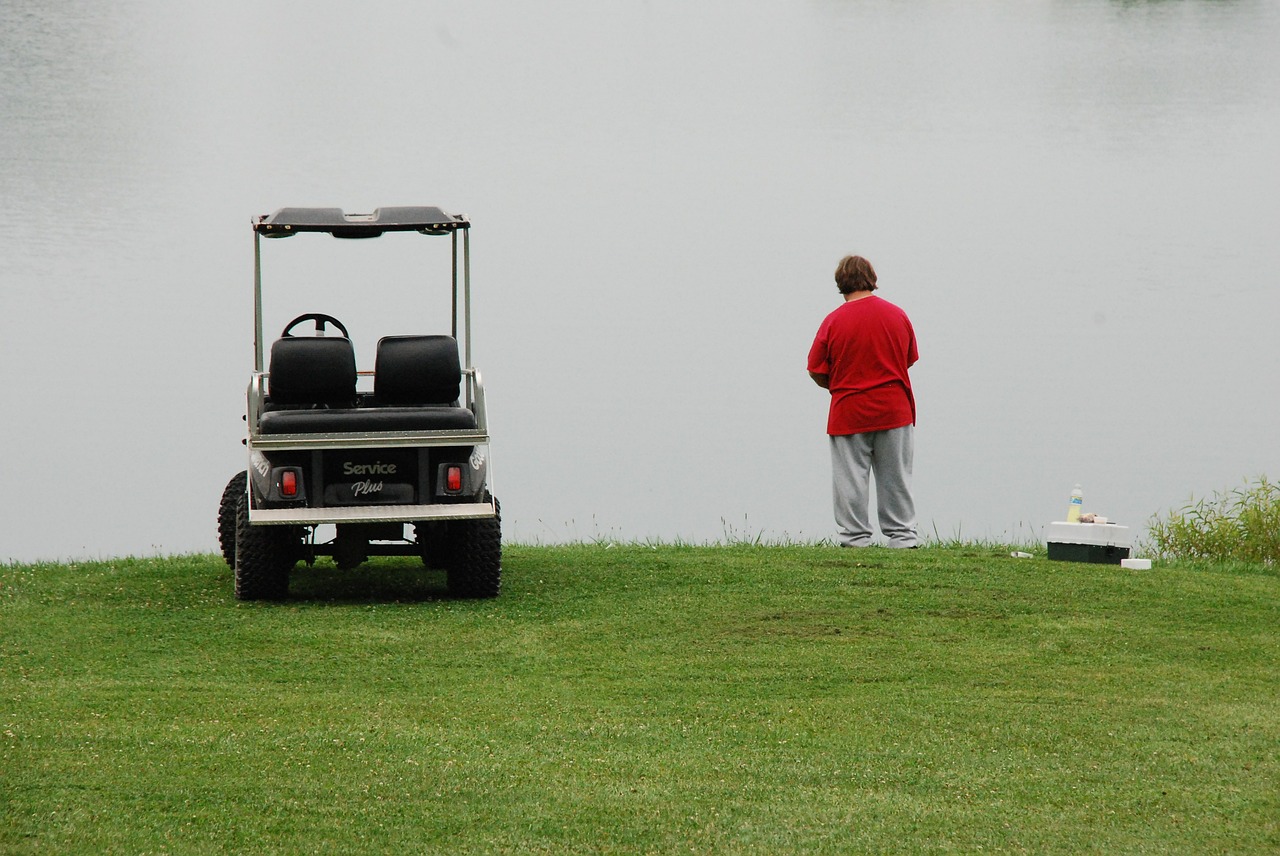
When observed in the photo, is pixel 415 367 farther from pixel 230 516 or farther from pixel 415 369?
pixel 230 516

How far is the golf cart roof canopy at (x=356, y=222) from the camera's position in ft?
26.2

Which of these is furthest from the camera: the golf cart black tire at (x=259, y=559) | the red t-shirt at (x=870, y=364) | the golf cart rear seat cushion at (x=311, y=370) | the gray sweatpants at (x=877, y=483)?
the gray sweatpants at (x=877, y=483)

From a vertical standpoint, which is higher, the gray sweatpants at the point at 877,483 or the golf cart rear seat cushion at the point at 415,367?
the golf cart rear seat cushion at the point at 415,367

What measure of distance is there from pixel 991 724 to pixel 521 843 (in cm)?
192

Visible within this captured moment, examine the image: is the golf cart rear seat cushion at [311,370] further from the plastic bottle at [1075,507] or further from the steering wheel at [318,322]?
the plastic bottle at [1075,507]

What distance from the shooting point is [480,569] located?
7.72m

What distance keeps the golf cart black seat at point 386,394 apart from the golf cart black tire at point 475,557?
1.81 feet

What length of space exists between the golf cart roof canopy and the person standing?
2.45m

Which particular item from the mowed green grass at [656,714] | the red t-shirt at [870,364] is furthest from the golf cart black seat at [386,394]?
the red t-shirt at [870,364]

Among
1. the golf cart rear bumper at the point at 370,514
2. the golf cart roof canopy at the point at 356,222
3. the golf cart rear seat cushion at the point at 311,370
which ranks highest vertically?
the golf cart roof canopy at the point at 356,222

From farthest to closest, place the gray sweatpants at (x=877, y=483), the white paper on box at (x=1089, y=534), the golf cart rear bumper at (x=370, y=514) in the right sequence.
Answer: the gray sweatpants at (x=877, y=483), the white paper on box at (x=1089, y=534), the golf cart rear bumper at (x=370, y=514)

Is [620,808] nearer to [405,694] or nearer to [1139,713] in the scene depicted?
[405,694]

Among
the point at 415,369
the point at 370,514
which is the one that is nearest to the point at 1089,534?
the point at 415,369

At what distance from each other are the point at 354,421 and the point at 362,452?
19 cm
